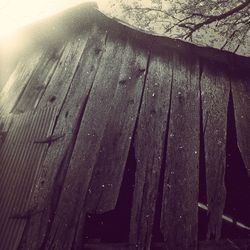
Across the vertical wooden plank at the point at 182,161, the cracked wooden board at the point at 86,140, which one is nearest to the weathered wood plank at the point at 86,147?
the cracked wooden board at the point at 86,140

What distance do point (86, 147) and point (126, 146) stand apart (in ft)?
1.41

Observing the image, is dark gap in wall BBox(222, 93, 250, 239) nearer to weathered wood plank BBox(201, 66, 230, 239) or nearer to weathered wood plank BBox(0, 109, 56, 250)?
weathered wood plank BBox(201, 66, 230, 239)

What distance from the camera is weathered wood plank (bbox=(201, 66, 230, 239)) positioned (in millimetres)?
2967

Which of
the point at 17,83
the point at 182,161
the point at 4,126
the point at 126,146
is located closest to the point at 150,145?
the point at 126,146

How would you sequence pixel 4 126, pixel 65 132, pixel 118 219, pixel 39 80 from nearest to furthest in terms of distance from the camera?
pixel 65 132 → pixel 118 219 → pixel 4 126 → pixel 39 80

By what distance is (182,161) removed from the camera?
125 inches

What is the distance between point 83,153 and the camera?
3.30 metres

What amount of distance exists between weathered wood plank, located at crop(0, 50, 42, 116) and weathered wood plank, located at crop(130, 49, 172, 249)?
1972 millimetres

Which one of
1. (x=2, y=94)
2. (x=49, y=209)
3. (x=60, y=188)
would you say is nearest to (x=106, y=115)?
(x=60, y=188)

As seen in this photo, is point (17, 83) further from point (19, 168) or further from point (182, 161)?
point (182, 161)

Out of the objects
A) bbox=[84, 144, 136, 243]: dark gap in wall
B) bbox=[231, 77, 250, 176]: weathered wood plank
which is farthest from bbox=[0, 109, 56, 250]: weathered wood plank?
bbox=[231, 77, 250, 176]: weathered wood plank

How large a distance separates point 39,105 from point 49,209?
4.97 ft

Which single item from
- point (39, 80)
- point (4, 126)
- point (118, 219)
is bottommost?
point (118, 219)

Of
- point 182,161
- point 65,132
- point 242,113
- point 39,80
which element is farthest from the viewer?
point 39,80
